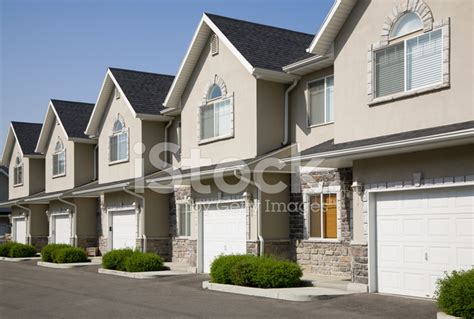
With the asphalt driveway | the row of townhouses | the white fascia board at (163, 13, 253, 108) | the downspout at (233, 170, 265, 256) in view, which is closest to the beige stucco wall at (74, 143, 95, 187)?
the row of townhouses

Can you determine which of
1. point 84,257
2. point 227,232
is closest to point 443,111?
point 227,232

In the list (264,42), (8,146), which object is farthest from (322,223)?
(8,146)

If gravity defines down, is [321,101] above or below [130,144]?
above

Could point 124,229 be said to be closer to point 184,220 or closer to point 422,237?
point 184,220

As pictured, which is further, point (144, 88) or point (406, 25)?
point (144, 88)

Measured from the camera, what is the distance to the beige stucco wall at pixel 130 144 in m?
27.2

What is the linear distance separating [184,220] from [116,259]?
3.54 meters

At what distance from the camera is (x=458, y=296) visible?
451 inches

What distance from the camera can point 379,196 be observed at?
1545 cm

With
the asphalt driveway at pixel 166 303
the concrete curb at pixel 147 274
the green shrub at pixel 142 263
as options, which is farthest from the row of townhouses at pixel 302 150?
the asphalt driveway at pixel 166 303

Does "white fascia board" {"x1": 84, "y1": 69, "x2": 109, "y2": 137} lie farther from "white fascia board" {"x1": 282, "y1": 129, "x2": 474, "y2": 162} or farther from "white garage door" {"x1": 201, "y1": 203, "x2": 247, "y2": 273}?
"white fascia board" {"x1": 282, "y1": 129, "x2": 474, "y2": 162}

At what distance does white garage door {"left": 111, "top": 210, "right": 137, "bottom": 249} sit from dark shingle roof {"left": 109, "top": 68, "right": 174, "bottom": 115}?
456 centimetres

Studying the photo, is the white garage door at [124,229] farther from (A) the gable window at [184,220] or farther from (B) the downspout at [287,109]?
(B) the downspout at [287,109]

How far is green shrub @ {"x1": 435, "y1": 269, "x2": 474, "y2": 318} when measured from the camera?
11.3 m
